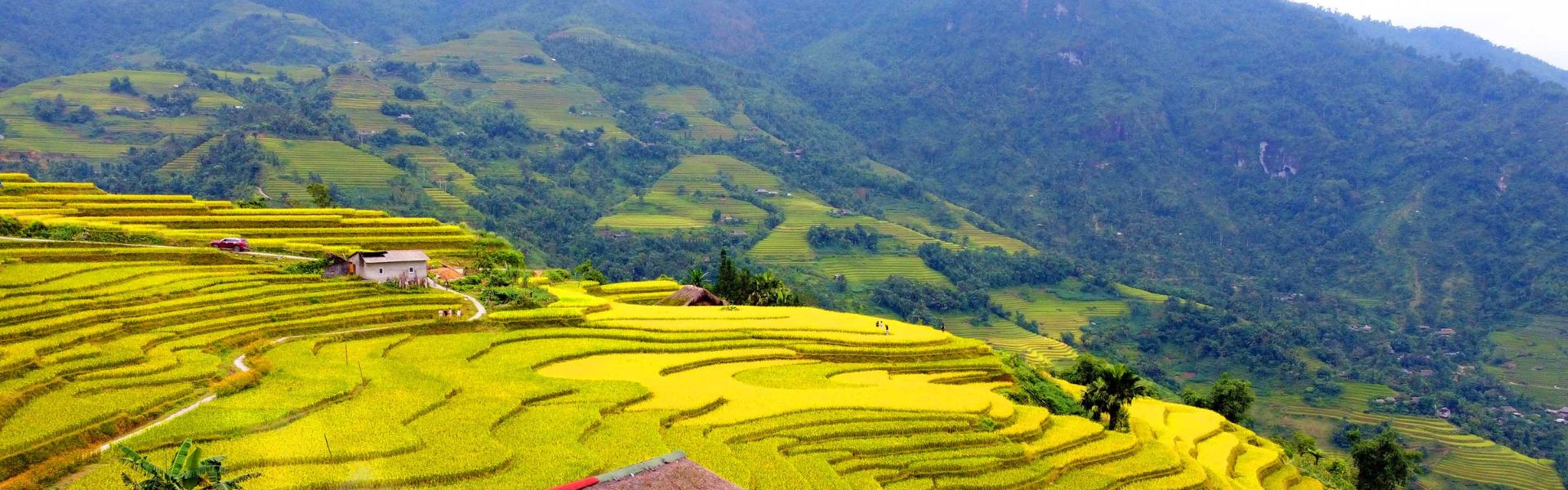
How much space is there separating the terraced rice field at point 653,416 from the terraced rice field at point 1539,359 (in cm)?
5007

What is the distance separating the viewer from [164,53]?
532 ft

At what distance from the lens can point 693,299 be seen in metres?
37.1

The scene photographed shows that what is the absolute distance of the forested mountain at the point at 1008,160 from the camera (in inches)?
2913

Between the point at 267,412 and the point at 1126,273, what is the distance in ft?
317

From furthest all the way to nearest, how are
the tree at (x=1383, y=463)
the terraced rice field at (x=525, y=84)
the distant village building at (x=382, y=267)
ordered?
the terraced rice field at (x=525, y=84), the tree at (x=1383, y=463), the distant village building at (x=382, y=267)

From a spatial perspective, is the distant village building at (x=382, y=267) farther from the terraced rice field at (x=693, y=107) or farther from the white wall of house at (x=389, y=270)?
the terraced rice field at (x=693, y=107)

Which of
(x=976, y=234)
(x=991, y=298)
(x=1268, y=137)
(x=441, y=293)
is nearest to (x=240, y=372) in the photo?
(x=441, y=293)

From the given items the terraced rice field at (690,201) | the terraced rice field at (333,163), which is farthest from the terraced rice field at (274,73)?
the terraced rice field at (690,201)

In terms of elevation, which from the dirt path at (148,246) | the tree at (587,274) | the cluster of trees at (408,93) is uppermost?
the cluster of trees at (408,93)

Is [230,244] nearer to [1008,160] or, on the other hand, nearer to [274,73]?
[274,73]

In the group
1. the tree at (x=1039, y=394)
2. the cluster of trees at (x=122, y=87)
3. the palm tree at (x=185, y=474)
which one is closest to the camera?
the palm tree at (x=185, y=474)

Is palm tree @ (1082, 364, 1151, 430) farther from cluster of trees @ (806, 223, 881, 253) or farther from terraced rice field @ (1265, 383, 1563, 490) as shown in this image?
cluster of trees @ (806, 223, 881, 253)

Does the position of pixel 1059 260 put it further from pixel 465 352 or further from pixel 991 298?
pixel 465 352

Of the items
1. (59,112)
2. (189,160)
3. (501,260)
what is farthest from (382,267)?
(59,112)
